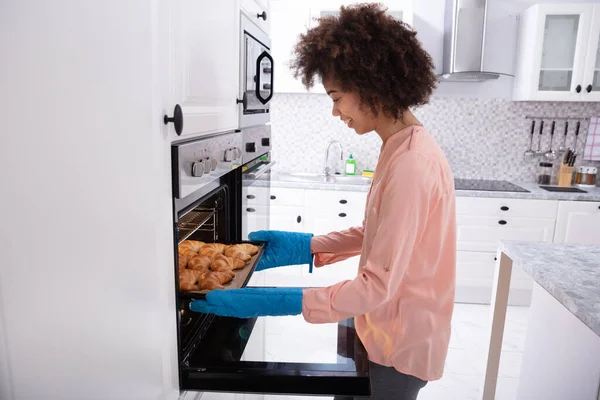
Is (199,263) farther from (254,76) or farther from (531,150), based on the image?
(531,150)

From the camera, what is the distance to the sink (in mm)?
3513

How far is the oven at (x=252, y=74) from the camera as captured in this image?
142 cm

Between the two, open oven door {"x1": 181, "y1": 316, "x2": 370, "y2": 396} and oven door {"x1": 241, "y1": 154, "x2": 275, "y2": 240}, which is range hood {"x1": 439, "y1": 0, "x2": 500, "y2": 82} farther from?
open oven door {"x1": 181, "y1": 316, "x2": 370, "y2": 396}

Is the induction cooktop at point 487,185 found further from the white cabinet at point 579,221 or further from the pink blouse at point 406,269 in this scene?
the pink blouse at point 406,269

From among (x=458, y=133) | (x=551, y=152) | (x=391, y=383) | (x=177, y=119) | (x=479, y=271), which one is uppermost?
(x=177, y=119)

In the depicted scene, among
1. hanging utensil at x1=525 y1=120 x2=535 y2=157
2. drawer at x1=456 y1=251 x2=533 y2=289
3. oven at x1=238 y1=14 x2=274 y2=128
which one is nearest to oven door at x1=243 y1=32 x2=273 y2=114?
oven at x1=238 y1=14 x2=274 y2=128

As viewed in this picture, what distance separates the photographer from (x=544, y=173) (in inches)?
144

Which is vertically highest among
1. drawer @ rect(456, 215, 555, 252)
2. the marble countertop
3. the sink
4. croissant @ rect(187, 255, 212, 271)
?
croissant @ rect(187, 255, 212, 271)

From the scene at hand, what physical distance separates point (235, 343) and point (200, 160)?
49 cm

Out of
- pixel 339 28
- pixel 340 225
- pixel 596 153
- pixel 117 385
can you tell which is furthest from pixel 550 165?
pixel 117 385

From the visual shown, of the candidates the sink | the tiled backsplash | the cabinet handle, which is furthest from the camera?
the tiled backsplash

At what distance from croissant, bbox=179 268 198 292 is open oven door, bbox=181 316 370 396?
0.50 ft

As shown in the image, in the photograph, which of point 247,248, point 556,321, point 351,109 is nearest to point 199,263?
point 247,248

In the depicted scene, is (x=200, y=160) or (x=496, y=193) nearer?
(x=200, y=160)
